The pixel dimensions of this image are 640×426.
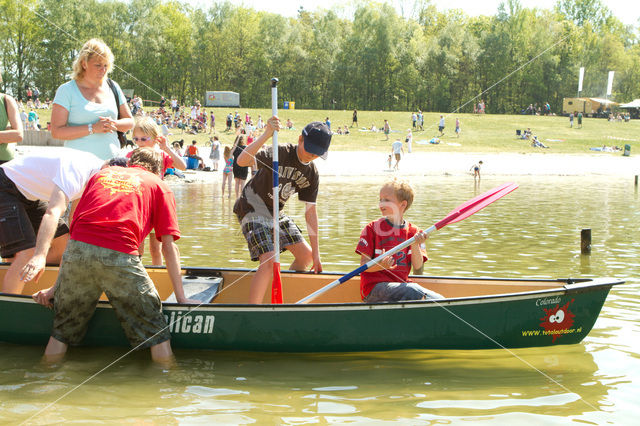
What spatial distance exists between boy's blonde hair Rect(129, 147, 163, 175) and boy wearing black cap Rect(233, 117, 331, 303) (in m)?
0.70

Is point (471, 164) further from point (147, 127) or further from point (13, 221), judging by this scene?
point (13, 221)

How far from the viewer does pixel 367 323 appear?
5.20 meters

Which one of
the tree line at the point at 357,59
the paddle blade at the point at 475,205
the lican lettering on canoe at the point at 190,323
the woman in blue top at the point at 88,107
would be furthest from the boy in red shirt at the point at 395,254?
the tree line at the point at 357,59

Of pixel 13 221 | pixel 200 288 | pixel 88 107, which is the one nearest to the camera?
pixel 13 221

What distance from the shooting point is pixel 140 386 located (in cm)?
473

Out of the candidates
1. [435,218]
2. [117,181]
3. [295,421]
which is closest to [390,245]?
[295,421]

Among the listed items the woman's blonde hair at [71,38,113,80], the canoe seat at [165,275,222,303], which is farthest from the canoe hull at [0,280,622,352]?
the woman's blonde hair at [71,38,113,80]

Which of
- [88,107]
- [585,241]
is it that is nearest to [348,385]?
[88,107]

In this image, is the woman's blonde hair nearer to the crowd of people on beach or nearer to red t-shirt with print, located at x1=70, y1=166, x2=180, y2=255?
the crowd of people on beach

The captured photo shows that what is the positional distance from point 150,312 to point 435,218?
35.2 feet

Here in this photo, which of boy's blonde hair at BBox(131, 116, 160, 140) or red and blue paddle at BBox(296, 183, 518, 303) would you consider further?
boy's blonde hair at BBox(131, 116, 160, 140)

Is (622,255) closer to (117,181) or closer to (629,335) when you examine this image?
(629,335)

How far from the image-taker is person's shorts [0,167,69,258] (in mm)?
5137

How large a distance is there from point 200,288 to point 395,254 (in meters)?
1.88
